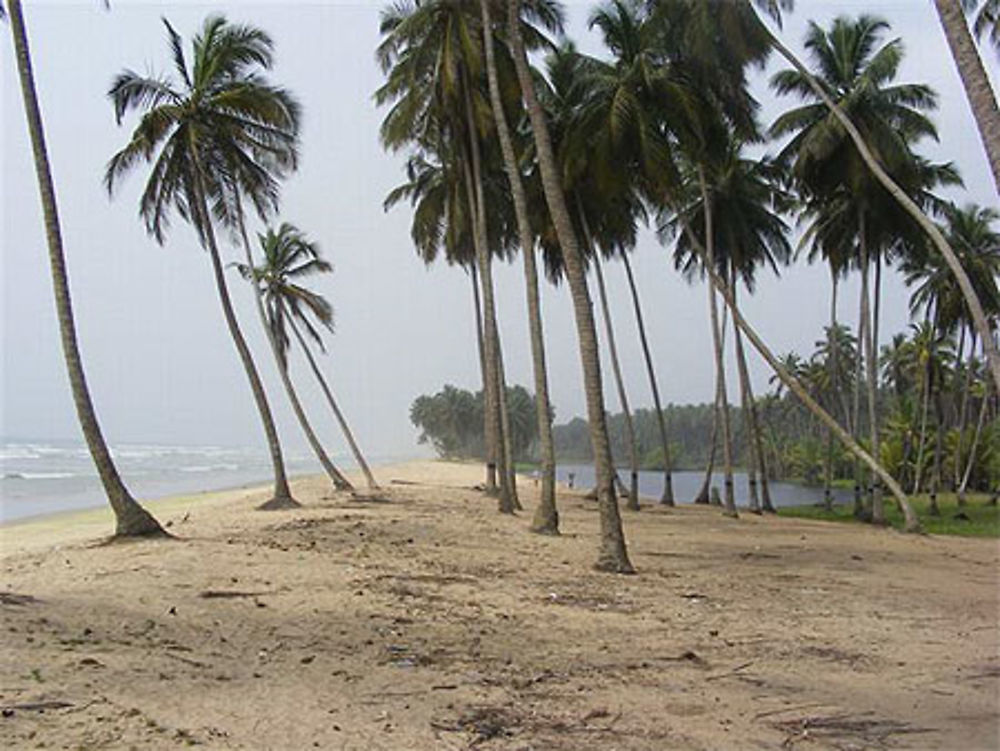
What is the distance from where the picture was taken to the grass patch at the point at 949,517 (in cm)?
2272

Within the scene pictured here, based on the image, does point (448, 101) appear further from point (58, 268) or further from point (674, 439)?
point (674, 439)

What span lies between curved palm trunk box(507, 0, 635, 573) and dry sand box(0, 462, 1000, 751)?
53 centimetres

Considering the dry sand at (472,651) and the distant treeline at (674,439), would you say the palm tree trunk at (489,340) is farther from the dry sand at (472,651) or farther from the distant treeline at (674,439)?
the distant treeline at (674,439)

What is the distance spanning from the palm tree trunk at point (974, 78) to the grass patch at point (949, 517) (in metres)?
17.6

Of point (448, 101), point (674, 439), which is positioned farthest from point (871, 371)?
point (674, 439)

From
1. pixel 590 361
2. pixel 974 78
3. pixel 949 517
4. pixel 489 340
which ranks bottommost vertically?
pixel 949 517

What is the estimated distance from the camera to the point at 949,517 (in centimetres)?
2802

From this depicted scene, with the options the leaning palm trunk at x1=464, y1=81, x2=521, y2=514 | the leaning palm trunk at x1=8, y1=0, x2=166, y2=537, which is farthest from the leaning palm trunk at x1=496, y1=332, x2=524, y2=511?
the leaning palm trunk at x1=8, y1=0, x2=166, y2=537

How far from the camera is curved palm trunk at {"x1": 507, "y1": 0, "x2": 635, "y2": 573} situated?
34.5 ft

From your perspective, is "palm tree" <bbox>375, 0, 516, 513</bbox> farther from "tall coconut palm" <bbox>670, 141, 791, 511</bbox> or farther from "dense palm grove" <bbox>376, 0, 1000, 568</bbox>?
"tall coconut palm" <bbox>670, 141, 791, 511</bbox>

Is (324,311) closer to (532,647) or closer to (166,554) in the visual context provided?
(166,554)

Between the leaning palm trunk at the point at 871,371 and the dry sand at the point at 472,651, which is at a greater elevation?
the leaning palm trunk at the point at 871,371

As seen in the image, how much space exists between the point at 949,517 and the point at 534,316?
2061 centimetres

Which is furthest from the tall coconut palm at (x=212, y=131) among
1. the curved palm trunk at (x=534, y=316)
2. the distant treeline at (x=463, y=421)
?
the distant treeline at (x=463, y=421)
